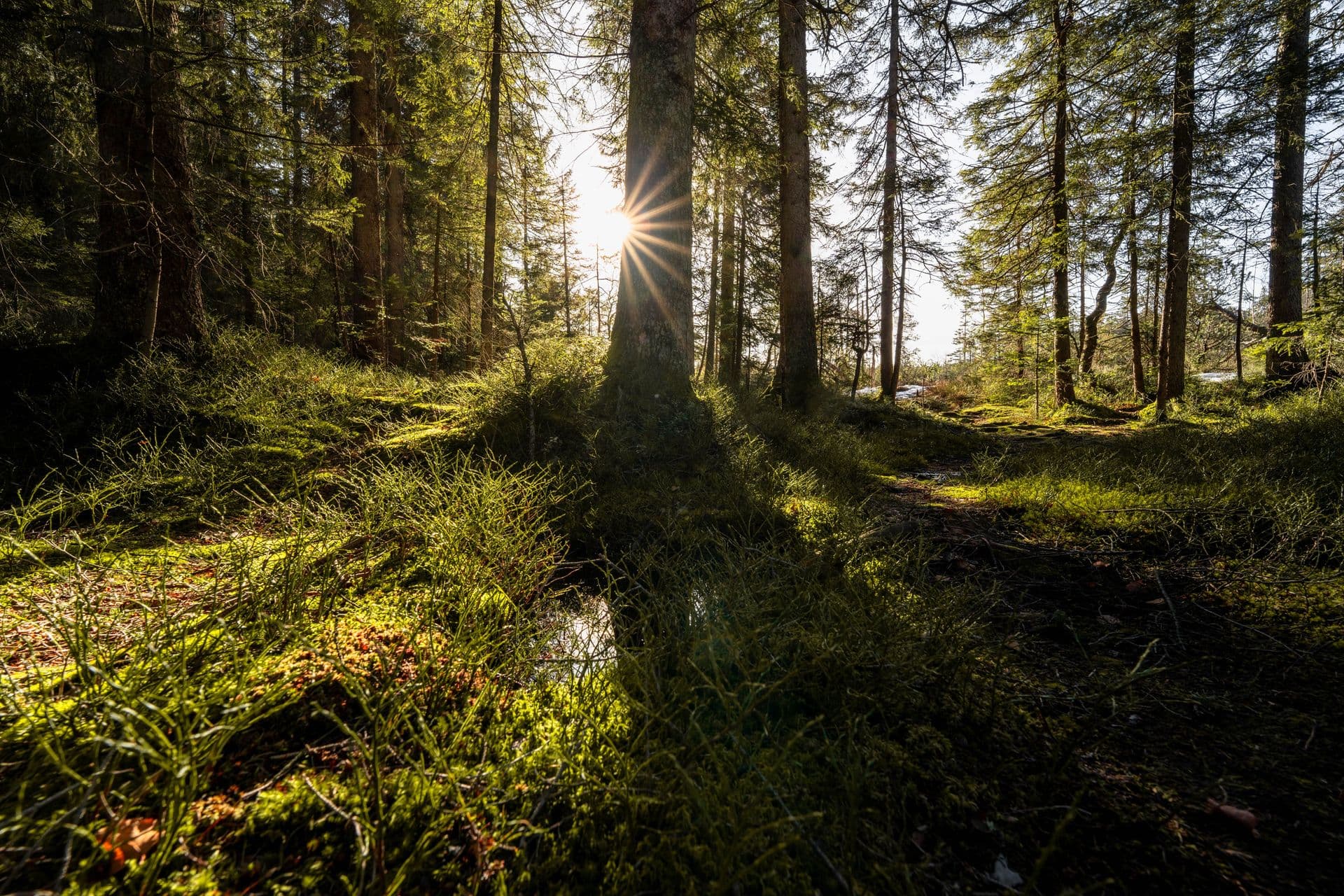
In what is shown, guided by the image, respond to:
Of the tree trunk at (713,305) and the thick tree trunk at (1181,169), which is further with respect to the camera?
the tree trunk at (713,305)

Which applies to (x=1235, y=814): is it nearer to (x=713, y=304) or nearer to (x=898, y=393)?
(x=713, y=304)

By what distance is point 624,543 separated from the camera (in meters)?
3.21

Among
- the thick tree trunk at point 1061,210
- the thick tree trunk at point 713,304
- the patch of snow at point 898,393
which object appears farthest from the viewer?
the patch of snow at point 898,393

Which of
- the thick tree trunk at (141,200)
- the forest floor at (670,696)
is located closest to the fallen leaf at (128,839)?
the forest floor at (670,696)

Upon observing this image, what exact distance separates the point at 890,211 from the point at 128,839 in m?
17.9

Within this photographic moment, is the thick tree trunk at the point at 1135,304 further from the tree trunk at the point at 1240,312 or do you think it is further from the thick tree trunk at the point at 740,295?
the thick tree trunk at the point at 740,295

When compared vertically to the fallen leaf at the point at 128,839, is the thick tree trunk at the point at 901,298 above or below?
above

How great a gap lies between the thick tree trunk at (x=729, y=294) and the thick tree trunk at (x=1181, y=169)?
30.4ft

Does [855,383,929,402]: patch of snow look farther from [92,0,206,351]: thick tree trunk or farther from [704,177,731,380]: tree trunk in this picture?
[92,0,206,351]: thick tree trunk

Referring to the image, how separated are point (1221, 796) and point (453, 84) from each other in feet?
37.9

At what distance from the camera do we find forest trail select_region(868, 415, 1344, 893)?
1053 millimetres

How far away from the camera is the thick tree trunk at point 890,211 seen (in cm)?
1397

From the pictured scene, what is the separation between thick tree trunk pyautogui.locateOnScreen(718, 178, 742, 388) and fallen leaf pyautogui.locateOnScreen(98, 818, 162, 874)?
13540 mm

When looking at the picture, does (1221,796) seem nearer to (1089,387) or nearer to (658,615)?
(658,615)
